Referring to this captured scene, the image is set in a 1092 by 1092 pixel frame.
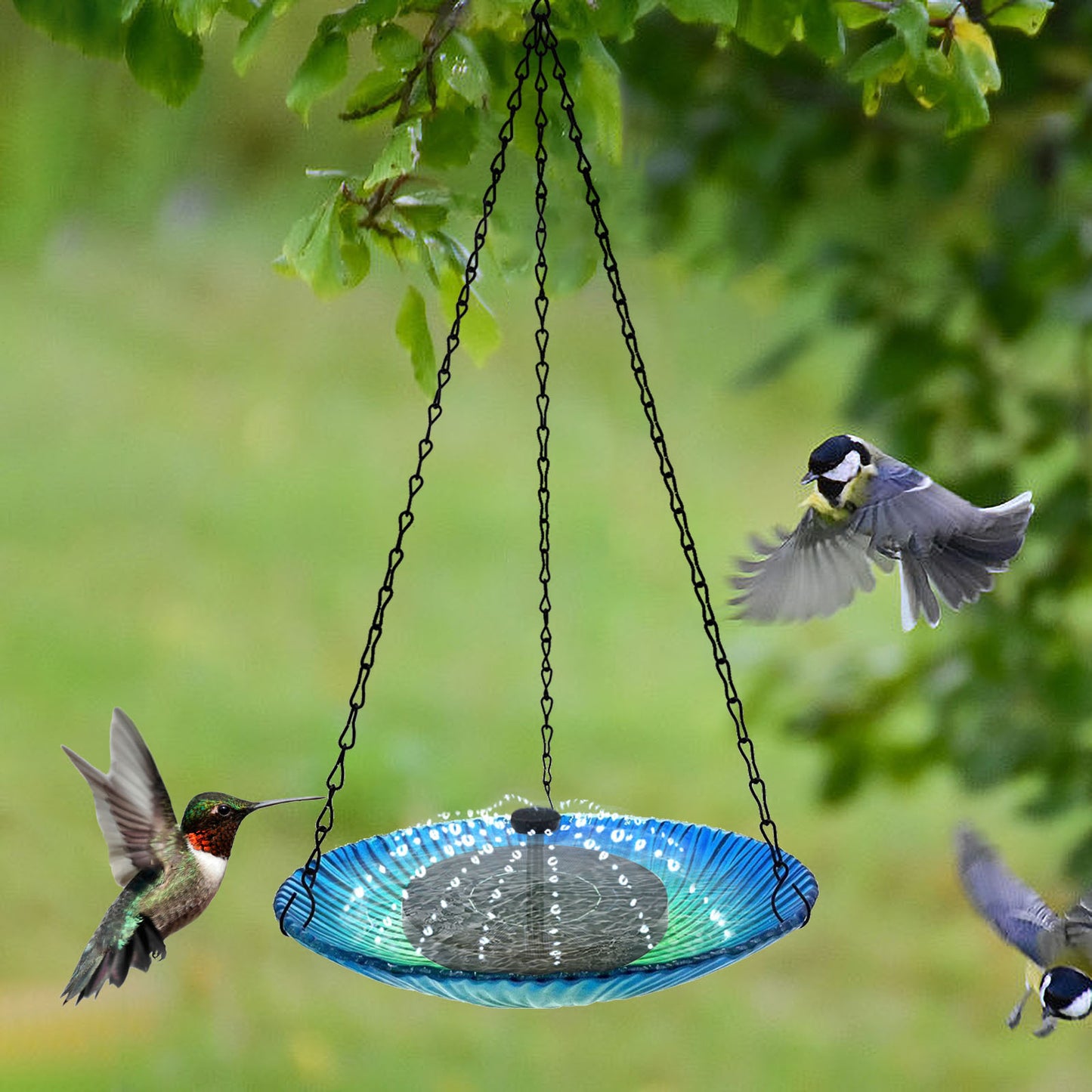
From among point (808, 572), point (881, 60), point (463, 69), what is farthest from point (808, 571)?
point (463, 69)

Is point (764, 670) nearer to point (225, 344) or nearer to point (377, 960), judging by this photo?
point (377, 960)

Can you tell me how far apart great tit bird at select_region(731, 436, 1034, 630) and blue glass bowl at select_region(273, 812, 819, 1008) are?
25cm

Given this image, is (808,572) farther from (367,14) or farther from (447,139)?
(367,14)

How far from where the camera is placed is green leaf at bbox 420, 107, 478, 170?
1.27m

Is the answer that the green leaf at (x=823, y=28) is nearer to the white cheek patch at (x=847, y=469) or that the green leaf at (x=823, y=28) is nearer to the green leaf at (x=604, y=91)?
the green leaf at (x=604, y=91)

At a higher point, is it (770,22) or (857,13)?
(857,13)

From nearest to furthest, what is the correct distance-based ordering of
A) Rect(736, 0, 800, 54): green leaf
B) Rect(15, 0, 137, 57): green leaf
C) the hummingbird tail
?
1. Rect(15, 0, 137, 57): green leaf
2. Rect(736, 0, 800, 54): green leaf
3. the hummingbird tail

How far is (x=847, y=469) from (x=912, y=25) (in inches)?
14.8

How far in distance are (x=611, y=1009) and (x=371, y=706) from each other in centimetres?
127

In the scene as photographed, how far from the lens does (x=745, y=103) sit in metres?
2.25

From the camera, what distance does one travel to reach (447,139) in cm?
127

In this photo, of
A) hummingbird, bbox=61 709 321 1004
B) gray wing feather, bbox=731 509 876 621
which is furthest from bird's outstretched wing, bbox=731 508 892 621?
hummingbird, bbox=61 709 321 1004

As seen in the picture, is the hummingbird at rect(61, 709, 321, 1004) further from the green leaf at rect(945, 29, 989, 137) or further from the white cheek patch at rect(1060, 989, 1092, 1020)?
the green leaf at rect(945, 29, 989, 137)

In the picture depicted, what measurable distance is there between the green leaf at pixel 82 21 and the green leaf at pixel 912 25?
60 centimetres
